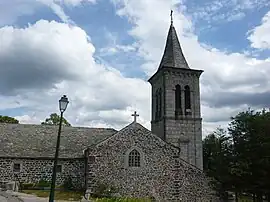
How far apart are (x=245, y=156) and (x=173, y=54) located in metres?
13.6

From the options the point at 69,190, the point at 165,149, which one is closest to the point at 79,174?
the point at 69,190

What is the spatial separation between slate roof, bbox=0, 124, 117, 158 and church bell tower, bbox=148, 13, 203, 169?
5652 mm

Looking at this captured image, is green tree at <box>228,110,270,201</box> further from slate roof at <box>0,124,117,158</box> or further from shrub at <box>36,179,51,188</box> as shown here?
shrub at <box>36,179,51,188</box>

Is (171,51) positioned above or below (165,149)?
above

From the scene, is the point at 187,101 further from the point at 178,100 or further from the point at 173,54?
the point at 173,54

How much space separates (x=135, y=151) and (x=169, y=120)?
6928 millimetres

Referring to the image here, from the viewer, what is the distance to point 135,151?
79.7 ft

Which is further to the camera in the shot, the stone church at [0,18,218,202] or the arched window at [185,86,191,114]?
the arched window at [185,86,191,114]

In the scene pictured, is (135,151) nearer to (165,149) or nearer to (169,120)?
(165,149)

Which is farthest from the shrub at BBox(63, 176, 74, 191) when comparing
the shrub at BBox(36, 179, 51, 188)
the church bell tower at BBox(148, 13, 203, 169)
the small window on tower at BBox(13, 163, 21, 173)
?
the church bell tower at BBox(148, 13, 203, 169)

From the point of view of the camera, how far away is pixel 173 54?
33.4 m

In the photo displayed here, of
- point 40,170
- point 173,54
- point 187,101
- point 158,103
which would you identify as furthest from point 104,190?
point 173,54

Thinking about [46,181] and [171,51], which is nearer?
[46,181]

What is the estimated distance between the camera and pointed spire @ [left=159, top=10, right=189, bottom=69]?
32.6m
